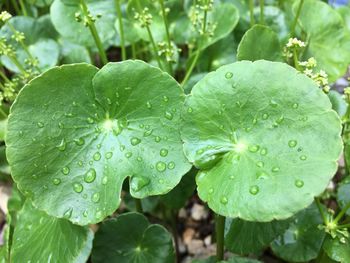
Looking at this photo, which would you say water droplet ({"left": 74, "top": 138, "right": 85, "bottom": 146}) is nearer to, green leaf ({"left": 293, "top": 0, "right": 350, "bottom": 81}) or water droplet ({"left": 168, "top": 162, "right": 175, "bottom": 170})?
water droplet ({"left": 168, "top": 162, "right": 175, "bottom": 170})

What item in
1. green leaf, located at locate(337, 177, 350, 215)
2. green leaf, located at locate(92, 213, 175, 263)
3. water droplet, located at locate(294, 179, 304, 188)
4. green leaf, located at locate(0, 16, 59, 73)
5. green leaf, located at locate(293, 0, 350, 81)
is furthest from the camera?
green leaf, located at locate(0, 16, 59, 73)

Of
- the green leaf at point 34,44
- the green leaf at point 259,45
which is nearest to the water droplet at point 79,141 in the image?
the green leaf at point 259,45

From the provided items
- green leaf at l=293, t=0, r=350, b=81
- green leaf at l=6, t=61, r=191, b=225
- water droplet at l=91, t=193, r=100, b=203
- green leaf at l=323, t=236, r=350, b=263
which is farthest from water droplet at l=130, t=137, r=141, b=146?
green leaf at l=293, t=0, r=350, b=81

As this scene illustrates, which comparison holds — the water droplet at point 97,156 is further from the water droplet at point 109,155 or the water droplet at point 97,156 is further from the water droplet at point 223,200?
the water droplet at point 223,200

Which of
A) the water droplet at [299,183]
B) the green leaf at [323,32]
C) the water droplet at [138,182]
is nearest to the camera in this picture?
the water droplet at [299,183]

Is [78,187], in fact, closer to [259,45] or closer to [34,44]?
[259,45]

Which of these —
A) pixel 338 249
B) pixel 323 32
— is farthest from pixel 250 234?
pixel 323 32

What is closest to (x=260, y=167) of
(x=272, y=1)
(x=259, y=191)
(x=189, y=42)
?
(x=259, y=191)
